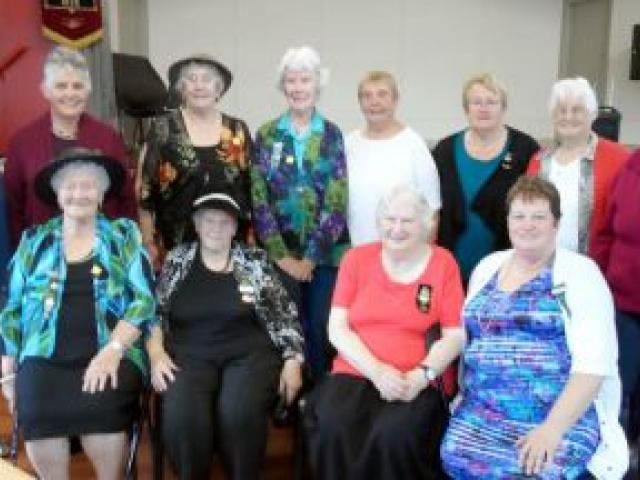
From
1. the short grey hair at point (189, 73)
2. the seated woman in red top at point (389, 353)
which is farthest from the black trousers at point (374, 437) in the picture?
the short grey hair at point (189, 73)

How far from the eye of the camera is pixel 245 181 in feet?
9.32

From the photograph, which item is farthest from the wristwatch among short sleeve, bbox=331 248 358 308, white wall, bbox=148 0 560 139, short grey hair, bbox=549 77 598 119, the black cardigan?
white wall, bbox=148 0 560 139

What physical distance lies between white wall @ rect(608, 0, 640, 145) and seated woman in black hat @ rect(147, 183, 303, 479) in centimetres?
617

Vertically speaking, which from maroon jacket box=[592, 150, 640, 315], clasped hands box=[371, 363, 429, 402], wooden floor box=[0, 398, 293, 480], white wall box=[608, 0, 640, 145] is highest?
white wall box=[608, 0, 640, 145]

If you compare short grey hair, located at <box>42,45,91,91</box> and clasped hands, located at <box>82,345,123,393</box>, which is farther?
short grey hair, located at <box>42,45,91,91</box>

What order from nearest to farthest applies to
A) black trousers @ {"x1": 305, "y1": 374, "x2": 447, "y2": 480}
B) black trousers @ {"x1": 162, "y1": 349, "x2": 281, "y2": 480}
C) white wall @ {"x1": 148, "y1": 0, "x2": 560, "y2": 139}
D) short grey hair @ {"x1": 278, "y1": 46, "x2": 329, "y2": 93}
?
black trousers @ {"x1": 305, "y1": 374, "x2": 447, "y2": 480}
black trousers @ {"x1": 162, "y1": 349, "x2": 281, "y2": 480}
short grey hair @ {"x1": 278, "y1": 46, "x2": 329, "y2": 93}
white wall @ {"x1": 148, "y1": 0, "x2": 560, "y2": 139}

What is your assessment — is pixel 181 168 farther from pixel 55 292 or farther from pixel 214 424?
pixel 214 424

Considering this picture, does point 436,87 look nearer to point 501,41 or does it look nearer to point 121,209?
point 501,41

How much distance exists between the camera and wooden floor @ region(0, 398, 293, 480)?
276cm

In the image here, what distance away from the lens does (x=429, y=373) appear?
2.23 meters

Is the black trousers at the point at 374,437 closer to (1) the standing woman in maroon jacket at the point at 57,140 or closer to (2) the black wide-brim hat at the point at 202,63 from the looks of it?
(1) the standing woman in maroon jacket at the point at 57,140

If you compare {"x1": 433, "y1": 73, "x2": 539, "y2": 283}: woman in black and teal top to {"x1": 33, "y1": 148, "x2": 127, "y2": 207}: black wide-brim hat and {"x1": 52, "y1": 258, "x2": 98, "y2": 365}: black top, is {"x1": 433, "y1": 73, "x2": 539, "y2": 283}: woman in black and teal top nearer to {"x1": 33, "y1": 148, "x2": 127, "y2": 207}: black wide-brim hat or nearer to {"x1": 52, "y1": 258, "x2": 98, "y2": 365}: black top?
{"x1": 33, "y1": 148, "x2": 127, "y2": 207}: black wide-brim hat

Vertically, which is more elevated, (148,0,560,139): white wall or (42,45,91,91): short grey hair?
(148,0,560,139): white wall

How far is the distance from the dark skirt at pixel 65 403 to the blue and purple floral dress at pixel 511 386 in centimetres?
96
